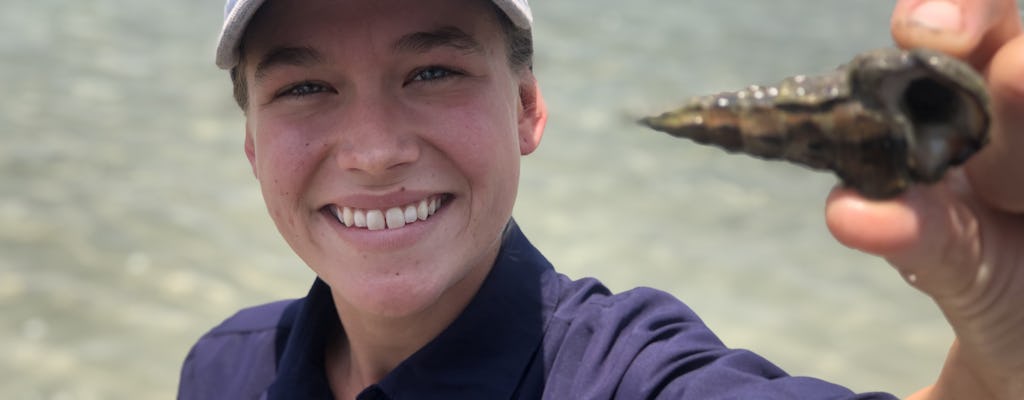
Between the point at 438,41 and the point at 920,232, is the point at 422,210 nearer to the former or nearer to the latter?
the point at 438,41

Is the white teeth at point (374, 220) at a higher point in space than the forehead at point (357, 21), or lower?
lower

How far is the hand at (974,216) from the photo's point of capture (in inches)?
54.7

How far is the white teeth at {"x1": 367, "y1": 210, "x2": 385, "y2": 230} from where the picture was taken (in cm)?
240

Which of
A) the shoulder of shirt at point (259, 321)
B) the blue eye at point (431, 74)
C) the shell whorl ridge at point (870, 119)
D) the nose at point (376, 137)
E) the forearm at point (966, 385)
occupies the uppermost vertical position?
the blue eye at point (431, 74)

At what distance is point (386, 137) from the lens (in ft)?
7.43

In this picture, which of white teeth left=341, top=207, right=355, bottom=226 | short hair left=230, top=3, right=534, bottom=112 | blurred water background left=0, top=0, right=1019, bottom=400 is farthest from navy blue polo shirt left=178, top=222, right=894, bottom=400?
blurred water background left=0, top=0, right=1019, bottom=400

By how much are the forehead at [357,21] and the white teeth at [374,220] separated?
1.29ft

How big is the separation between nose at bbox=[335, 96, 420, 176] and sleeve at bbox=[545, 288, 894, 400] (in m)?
0.54

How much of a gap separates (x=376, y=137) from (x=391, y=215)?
22 centimetres

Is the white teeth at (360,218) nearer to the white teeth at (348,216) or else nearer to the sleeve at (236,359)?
the white teeth at (348,216)

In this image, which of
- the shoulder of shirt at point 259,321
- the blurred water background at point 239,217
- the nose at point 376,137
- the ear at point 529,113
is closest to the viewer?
the nose at point 376,137

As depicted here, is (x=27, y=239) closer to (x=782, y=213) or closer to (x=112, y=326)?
(x=112, y=326)

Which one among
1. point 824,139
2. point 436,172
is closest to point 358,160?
point 436,172

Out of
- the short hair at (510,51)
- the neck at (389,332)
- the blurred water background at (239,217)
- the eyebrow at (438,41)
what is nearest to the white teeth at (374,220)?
the neck at (389,332)
